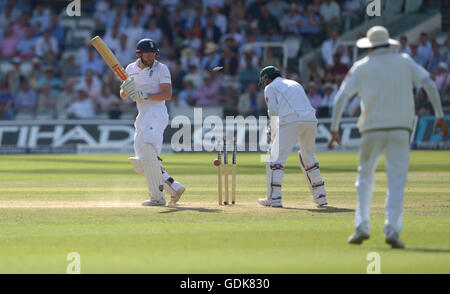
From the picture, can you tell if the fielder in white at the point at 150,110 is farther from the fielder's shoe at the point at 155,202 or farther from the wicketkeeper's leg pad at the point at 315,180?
the wicketkeeper's leg pad at the point at 315,180

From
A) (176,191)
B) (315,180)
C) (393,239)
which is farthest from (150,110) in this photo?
(393,239)

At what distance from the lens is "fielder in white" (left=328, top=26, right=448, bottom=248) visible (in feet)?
27.1

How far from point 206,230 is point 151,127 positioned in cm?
268

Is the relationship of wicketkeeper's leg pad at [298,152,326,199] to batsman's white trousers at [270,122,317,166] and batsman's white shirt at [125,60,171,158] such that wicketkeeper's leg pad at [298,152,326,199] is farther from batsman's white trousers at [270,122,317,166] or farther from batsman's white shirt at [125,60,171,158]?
batsman's white shirt at [125,60,171,158]

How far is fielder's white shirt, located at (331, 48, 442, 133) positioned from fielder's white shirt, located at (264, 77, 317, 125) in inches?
138

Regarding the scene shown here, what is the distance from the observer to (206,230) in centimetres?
958

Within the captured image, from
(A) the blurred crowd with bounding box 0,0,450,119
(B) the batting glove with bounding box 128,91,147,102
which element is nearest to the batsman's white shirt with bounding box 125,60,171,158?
(B) the batting glove with bounding box 128,91,147,102

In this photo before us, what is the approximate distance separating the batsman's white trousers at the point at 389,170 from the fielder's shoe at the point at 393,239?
0.15 feet

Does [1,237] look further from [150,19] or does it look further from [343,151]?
[150,19]

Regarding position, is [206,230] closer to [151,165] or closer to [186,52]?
[151,165]

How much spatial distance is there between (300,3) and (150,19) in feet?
16.5

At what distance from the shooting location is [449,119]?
1016 inches

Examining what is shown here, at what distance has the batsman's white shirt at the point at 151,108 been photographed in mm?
11922
